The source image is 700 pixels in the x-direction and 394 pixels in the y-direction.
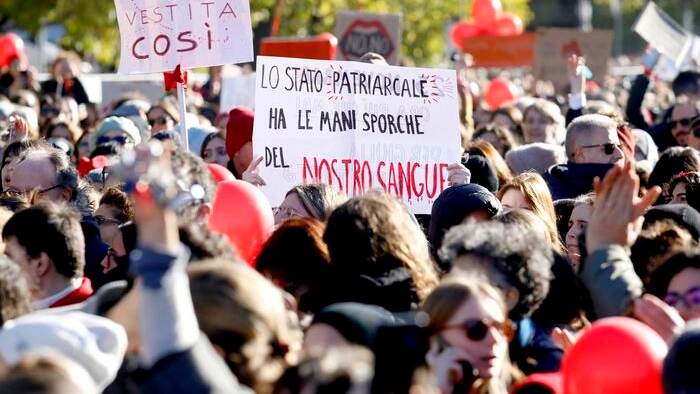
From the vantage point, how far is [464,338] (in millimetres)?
3773

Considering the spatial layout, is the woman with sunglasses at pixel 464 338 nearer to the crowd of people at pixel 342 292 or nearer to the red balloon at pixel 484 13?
the crowd of people at pixel 342 292

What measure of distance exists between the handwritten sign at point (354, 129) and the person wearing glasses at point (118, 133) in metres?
2.04

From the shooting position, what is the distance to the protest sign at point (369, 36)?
14242mm

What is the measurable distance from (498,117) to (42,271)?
7443 mm

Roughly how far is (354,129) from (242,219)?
7.74 ft

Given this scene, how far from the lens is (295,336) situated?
3719 millimetres

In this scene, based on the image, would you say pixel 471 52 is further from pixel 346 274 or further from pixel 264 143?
pixel 346 274

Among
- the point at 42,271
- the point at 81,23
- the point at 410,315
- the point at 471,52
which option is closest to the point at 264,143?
the point at 42,271

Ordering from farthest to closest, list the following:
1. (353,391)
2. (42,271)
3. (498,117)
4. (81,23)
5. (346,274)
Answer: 1. (81,23)
2. (498,117)
3. (42,271)
4. (346,274)
5. (353,391)

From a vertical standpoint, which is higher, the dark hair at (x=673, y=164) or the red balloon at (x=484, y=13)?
the dark hair at (x=673, y=164)

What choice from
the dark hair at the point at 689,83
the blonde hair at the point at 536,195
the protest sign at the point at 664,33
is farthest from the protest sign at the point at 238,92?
the blonde hair at the point at 536,195

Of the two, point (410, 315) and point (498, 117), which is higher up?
point (410, 315)

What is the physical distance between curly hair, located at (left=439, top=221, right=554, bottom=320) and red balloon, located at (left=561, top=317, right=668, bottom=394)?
2.60 feet

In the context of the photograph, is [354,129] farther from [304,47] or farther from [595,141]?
[304,47]
